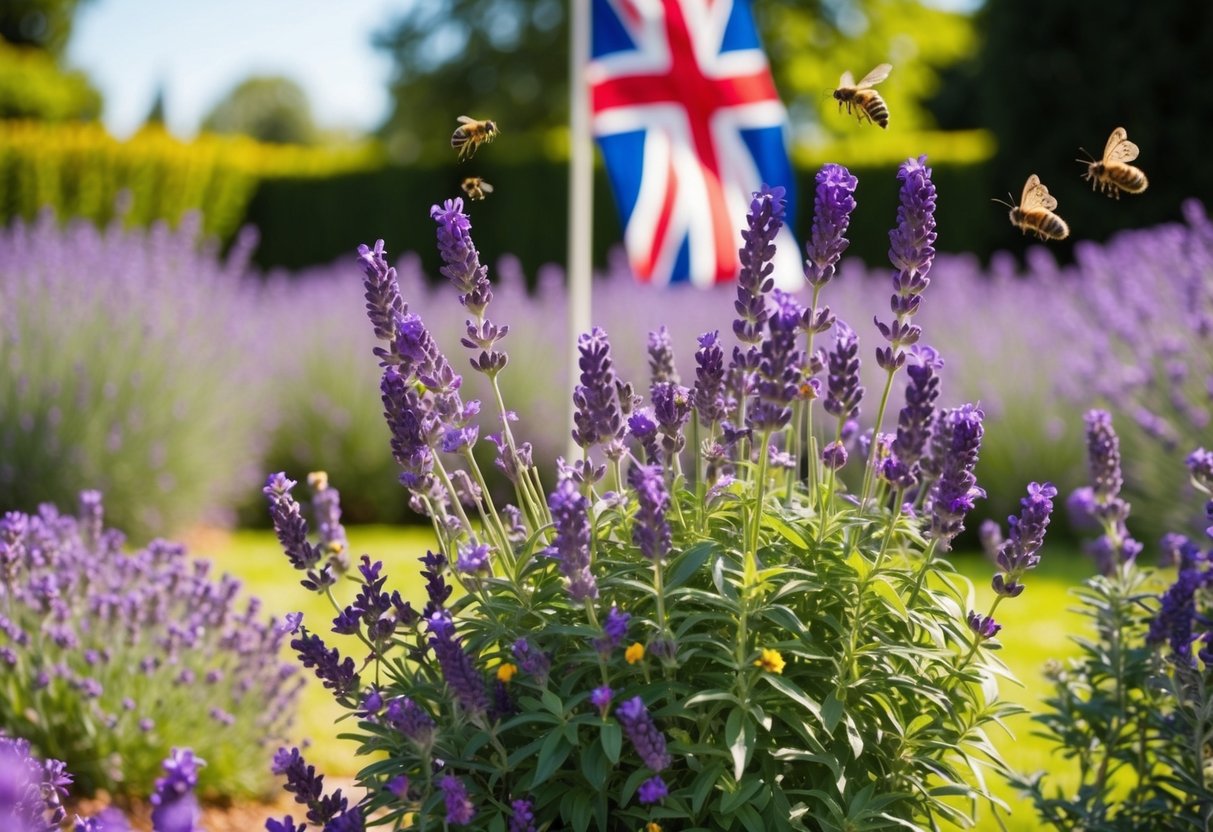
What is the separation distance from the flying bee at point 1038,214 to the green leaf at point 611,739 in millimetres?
1421

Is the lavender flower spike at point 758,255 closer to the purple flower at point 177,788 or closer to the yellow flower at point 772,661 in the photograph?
the yellow flower at point 772,661

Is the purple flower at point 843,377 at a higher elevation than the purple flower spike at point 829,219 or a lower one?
lower

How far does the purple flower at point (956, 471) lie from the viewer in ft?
6.13

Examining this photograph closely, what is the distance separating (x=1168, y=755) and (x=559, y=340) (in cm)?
654

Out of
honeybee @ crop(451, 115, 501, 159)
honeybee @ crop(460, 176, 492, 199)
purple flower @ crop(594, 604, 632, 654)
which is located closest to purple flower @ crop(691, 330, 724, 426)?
purple flower @ crop(594, 604, 632, 654)

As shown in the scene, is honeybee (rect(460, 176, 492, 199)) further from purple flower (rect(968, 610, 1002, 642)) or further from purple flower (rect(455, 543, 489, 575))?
purple flower (rect(968, 610, 1002, 642))

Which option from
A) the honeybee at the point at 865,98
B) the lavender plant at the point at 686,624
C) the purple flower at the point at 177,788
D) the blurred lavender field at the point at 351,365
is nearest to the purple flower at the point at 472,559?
the lavender plant at the point at 686,624

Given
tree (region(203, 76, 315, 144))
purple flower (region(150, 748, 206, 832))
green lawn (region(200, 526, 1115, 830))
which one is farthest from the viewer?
tree (region(203, 76, 315, 144))

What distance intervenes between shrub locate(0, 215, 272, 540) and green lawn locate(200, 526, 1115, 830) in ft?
1.72

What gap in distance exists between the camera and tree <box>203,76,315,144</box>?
69.4 metres

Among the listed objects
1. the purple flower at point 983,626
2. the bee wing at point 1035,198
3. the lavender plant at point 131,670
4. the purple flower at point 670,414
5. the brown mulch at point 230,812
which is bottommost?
the brown mulch at point 230,812

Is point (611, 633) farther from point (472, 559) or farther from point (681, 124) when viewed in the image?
point (681, 124)

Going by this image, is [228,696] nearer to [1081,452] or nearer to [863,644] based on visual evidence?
[863,644]

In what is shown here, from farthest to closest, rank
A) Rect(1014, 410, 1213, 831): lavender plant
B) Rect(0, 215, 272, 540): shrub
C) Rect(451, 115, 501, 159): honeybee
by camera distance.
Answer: Rect(0, 215, 272, 540): shrub, Rect(451, 115, 501, 159): honeybee, Rect(1014, 410, 1213, 831): lavender plant
